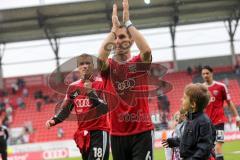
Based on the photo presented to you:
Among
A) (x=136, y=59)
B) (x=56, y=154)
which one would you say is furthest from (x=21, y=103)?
(x=136, y=59)

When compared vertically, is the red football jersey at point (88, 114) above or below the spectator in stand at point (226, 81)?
below

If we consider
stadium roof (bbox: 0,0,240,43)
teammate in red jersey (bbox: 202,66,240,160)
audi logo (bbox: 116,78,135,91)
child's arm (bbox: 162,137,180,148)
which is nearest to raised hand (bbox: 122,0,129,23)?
audi logo (bbox: 116,78,135,91)

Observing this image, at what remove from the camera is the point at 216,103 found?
37.7 ft

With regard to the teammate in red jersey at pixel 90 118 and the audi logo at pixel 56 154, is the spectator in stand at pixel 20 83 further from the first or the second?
the teammate in red jersey at pixel 90 118

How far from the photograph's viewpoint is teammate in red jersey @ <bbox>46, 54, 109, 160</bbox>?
8.12 metres

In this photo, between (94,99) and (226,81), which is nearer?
(94,99)

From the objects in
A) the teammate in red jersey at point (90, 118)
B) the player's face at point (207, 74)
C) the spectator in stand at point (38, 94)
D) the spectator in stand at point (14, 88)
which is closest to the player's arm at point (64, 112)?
the teammate in red jersey at point (90, 118)

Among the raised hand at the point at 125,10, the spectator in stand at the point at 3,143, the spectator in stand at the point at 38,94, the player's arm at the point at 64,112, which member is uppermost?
the spectator in stand at the point at 38,94

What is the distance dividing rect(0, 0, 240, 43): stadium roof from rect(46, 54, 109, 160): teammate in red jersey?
24660 millimetres

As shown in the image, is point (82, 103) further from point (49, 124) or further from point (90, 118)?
point (49, 124)

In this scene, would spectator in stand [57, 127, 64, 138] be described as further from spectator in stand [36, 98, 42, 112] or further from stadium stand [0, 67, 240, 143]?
spectator in stand [36, 98, 42, 112]

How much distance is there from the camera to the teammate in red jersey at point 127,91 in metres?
5.93

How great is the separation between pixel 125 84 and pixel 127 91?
3.4 inches

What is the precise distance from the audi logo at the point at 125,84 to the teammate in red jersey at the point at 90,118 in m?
1.92
